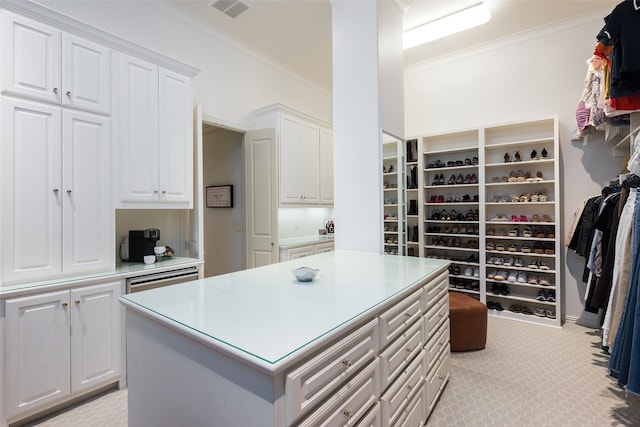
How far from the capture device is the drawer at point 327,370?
862 mm

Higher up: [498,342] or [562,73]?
[562,73]

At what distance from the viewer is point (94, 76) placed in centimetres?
221

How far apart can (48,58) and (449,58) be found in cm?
458

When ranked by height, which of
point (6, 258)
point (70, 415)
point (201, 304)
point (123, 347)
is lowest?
point (70, 415)

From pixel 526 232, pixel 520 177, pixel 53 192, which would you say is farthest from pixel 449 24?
pixel 53 192

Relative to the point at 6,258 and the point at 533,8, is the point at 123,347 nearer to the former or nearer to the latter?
the point at 6,258

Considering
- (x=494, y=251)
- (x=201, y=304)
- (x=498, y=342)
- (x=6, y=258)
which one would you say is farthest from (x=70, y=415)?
(x=494, y=251)

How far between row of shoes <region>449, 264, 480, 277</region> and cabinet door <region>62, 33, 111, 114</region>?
4365 millimetres

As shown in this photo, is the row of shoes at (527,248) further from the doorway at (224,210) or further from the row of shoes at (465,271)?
the doorway at (224,210)

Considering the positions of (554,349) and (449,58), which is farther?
(449,58)

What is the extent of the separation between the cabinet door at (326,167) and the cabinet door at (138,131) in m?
2.61

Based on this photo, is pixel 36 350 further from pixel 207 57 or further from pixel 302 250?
pixel 207 57

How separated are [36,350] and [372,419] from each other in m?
2.13

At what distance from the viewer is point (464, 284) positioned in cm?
A: 406
